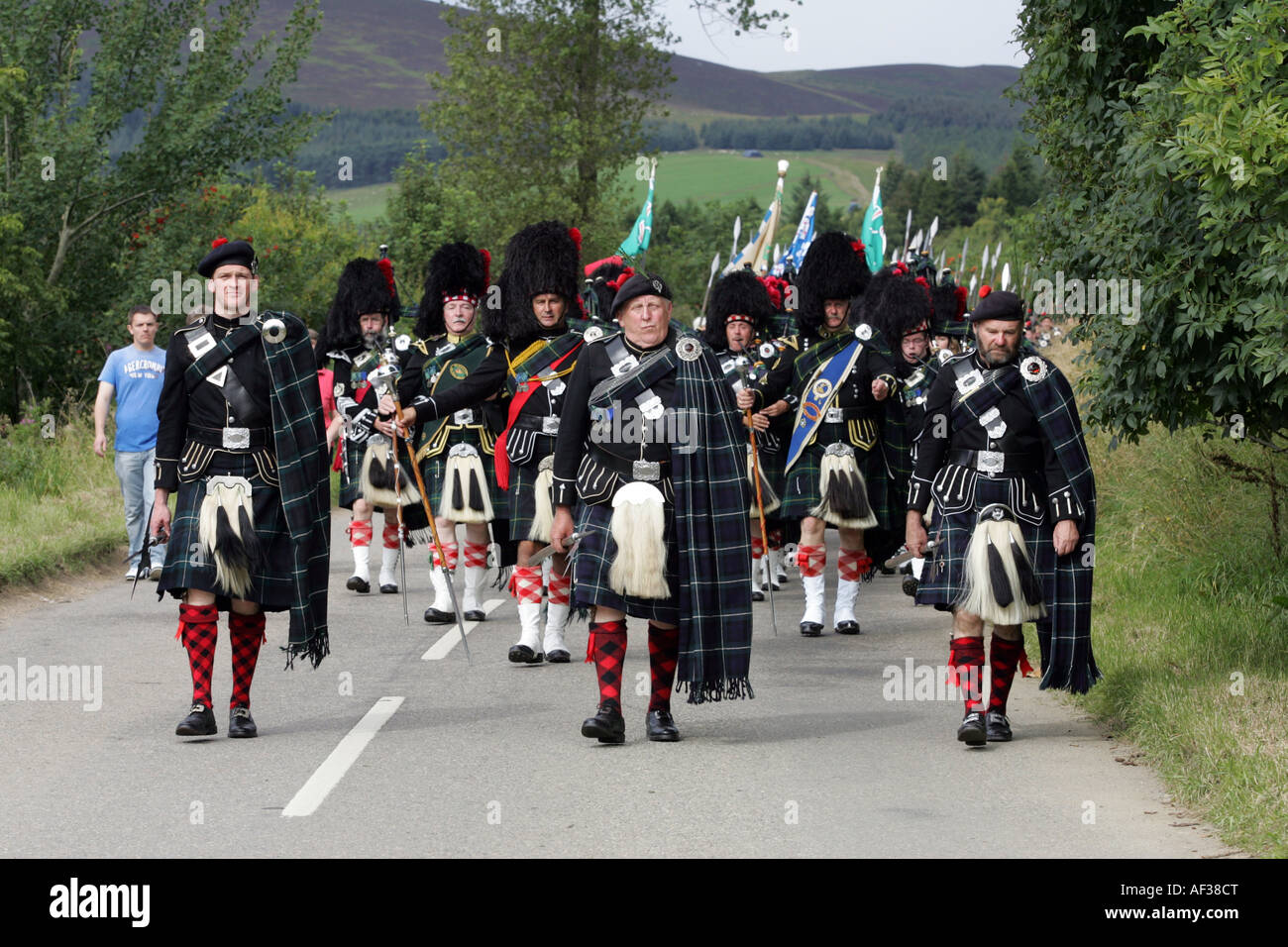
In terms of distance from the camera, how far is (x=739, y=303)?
12859 millimetres

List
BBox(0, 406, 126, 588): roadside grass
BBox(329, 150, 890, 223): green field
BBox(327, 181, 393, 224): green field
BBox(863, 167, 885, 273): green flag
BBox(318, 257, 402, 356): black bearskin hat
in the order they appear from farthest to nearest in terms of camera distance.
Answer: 1. BBox(329, 150, 890, 223): green field
2. BBox(327, 181, 393, 224): green field
3. BBox(863, 167, 885, 273): green flag
4. BBox(0, 406, 126, 588): roadside grass
5. BBox(318, 257, 402, 356): black bearskin hat

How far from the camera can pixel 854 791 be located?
7.14 meters

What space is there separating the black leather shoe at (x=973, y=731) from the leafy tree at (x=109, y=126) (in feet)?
45.9

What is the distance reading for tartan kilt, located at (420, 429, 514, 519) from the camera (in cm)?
1138

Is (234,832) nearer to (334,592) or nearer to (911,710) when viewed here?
(911,710)

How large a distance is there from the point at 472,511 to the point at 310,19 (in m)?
11.2

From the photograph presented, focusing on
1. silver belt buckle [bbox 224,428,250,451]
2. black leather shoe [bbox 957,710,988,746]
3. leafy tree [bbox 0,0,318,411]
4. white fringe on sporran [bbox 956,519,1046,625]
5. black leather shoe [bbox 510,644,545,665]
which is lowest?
black leather shoe [bbox 510,644,545,665]

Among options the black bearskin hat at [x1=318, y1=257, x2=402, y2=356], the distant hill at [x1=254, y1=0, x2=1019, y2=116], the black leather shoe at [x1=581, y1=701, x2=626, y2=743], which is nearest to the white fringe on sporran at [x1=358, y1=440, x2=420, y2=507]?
the black bearskin hat at [x1=318, y1=257, x2=402, y2=356]

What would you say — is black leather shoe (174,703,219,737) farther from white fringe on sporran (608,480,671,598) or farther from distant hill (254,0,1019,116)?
distant hill (254,0,1019,116)

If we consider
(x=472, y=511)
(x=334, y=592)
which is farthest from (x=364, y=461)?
(x=472, y=511)

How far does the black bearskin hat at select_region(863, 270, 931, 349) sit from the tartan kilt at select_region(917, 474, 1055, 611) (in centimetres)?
529

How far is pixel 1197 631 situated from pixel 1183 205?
8.31 feet

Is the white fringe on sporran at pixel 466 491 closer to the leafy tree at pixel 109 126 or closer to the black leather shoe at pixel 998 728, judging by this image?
the black leather shoe at pixel 998 728

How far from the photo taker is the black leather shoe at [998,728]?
8164 mm
